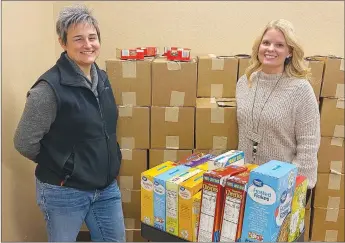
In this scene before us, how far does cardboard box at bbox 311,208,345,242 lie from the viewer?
226 centimetres

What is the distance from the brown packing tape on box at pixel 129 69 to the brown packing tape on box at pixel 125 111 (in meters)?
0.17

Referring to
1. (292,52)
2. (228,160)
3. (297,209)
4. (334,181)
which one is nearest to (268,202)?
(297,209)

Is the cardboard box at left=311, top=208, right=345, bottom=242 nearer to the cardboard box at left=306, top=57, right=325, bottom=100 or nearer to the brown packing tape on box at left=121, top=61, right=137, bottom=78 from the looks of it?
the cardboard box at left=306, top=57, right=325, bottom=100

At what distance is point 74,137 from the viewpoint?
60.2 inches

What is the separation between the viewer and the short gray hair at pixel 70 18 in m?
1.52

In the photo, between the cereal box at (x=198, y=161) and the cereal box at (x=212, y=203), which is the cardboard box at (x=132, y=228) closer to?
the cereal box at (x=198, y=161)

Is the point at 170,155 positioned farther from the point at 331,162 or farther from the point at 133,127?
the point at 331,162

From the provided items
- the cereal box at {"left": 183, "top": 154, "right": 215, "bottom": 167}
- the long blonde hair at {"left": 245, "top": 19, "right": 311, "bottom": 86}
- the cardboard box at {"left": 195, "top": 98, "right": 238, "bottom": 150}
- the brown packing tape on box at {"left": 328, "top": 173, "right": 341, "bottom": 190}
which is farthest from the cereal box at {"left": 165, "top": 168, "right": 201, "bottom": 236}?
the brown packing tape on box at {"left": 328, "top": 173, "right": 341, "bottom": 190}

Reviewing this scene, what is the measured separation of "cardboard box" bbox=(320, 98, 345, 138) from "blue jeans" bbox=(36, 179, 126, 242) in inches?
49.9

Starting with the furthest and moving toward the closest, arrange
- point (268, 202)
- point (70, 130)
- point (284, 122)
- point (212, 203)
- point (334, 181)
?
point (334, 181) → point (284, 122) → point (70, 130) → point (212, 203) → point (268, 202)

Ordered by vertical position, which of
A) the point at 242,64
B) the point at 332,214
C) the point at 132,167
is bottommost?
the point at 332,214

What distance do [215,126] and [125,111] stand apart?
512mm

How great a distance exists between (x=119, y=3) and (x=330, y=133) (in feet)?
5.25

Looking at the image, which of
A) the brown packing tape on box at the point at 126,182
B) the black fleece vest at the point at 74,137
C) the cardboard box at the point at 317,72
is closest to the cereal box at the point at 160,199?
the black fleece vest at the point at 74,137
